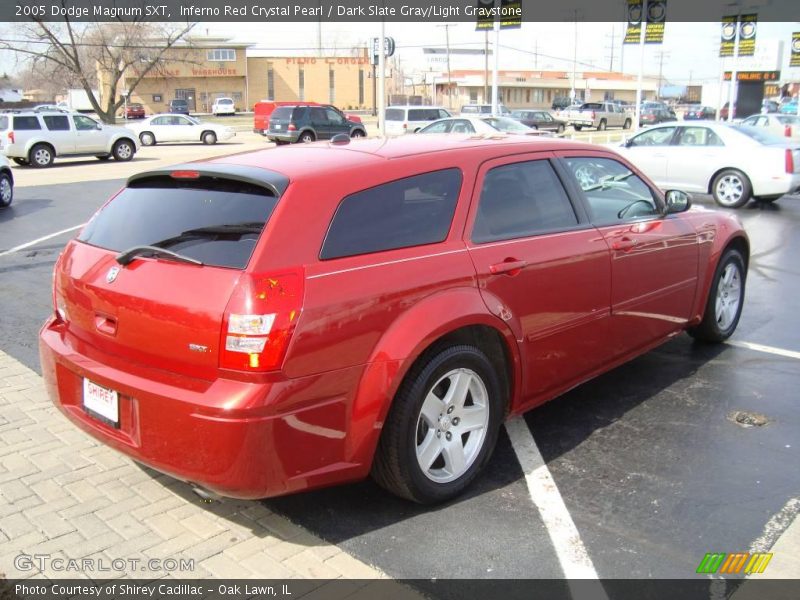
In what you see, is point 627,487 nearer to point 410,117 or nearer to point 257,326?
point 257,326

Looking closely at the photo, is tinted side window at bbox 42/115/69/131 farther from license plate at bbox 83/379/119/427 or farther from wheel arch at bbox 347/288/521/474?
wheel arch at bbox 347/288/521/474

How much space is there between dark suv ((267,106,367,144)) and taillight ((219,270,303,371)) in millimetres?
28750

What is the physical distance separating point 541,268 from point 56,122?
2466cm

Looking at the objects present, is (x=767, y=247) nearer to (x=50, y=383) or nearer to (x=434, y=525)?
(x=434, y=525)

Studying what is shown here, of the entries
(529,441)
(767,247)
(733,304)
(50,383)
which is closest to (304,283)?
(50,383)

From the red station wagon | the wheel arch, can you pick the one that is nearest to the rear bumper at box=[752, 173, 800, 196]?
the red station wagon

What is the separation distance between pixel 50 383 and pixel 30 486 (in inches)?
21.5

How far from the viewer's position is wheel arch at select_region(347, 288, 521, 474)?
3105 millimetres

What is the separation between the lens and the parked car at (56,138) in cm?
2336

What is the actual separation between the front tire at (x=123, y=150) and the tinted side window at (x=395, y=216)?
81.9ft

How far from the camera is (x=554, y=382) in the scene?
411cm

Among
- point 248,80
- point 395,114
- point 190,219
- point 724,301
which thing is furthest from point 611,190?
point 248,80

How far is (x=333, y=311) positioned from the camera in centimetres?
299

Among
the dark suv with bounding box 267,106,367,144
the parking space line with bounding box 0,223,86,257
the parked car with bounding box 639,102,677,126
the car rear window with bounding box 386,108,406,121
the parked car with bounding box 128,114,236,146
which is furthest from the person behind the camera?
the parked car with bounding box 639,102,677,126
